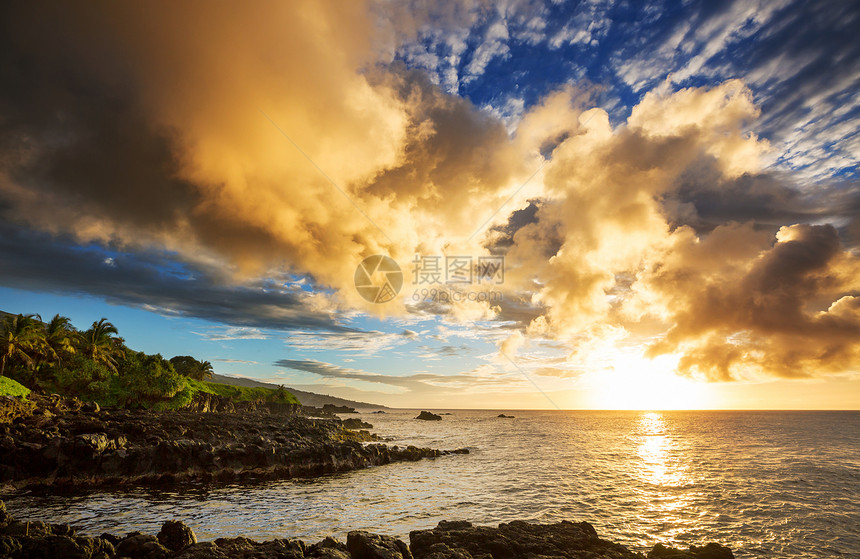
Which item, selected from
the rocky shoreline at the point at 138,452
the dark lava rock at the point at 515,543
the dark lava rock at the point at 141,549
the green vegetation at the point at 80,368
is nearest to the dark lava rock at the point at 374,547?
the dark lava rock at the point at 515,543

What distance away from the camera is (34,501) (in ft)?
72.7

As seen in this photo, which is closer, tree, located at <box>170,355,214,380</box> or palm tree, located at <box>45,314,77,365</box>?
palm tree, located at <box>45,314,77,365</box>

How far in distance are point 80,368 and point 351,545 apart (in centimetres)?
6774

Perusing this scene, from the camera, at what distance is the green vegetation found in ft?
177

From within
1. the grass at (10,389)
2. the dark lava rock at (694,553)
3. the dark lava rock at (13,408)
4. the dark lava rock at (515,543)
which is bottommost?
the dark lava rock at (694,553)

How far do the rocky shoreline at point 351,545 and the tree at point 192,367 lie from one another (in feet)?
378

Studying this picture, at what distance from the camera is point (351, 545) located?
48.5 ft

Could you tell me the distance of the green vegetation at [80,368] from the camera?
177 ft

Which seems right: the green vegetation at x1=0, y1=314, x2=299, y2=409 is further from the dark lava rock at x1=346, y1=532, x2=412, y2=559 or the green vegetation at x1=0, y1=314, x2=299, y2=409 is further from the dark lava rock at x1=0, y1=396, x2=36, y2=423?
the dark lava rock at x1=346, y1=532, x2=412, y2=559

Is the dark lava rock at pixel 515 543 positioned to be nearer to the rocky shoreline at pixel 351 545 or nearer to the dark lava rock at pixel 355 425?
the rocky shoreline at pixel 351 545

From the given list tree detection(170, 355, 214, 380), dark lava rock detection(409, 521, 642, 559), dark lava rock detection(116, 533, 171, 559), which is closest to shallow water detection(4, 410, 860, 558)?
dark lava rock detection(409, 521, 642, 559)

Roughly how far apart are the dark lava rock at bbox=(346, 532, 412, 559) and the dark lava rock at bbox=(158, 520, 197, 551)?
582cm

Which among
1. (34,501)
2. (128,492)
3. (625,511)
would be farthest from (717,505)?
(34,501)

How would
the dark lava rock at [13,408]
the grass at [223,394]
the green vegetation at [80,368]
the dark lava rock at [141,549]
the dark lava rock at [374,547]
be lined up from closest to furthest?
1. the dark lava rock at [141,549]
2. the dark lava rock at [374,547]
3. the dark lava rock at [13,408]
4. the green vegetation at [80,368]
5. the grass at [223,394]
